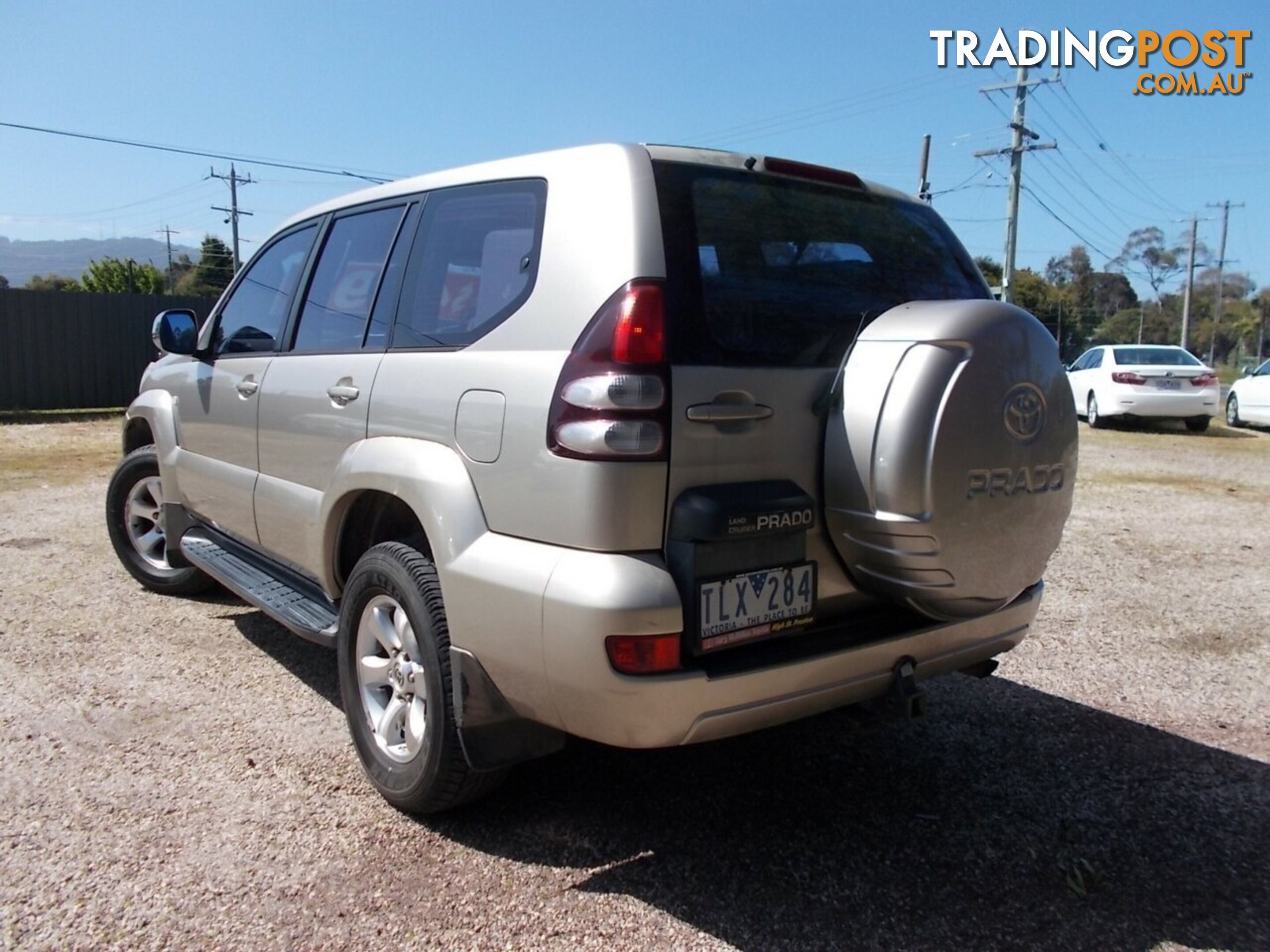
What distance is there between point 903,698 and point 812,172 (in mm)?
1576

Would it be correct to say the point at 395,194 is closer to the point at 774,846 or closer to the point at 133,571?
the point at 774,846

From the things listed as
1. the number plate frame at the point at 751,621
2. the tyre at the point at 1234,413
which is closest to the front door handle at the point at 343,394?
the number plate frame at the point at 751,621

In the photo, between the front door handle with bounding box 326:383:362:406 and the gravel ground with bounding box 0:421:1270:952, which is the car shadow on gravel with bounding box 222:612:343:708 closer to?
the gravel ground with bounding box 0:421:1270:952

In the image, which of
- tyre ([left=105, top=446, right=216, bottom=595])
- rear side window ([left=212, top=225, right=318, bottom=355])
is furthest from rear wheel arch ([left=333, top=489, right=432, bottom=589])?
tyre ([left=105, top=446, right=216, bottom=595])

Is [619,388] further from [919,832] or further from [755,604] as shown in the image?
[919,832]

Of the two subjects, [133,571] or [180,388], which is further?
[133,571]

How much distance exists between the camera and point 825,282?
111 inches

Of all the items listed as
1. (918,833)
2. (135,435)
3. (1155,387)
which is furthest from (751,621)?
(1155,387)

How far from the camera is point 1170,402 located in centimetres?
1520

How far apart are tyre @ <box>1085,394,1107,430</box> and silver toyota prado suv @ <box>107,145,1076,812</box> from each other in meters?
14.4

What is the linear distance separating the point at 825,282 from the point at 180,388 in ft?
11.1

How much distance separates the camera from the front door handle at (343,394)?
3.26 meters

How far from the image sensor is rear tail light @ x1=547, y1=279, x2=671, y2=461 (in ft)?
7.75

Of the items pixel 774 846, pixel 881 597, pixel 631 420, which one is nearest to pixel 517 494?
pixel 631 420
